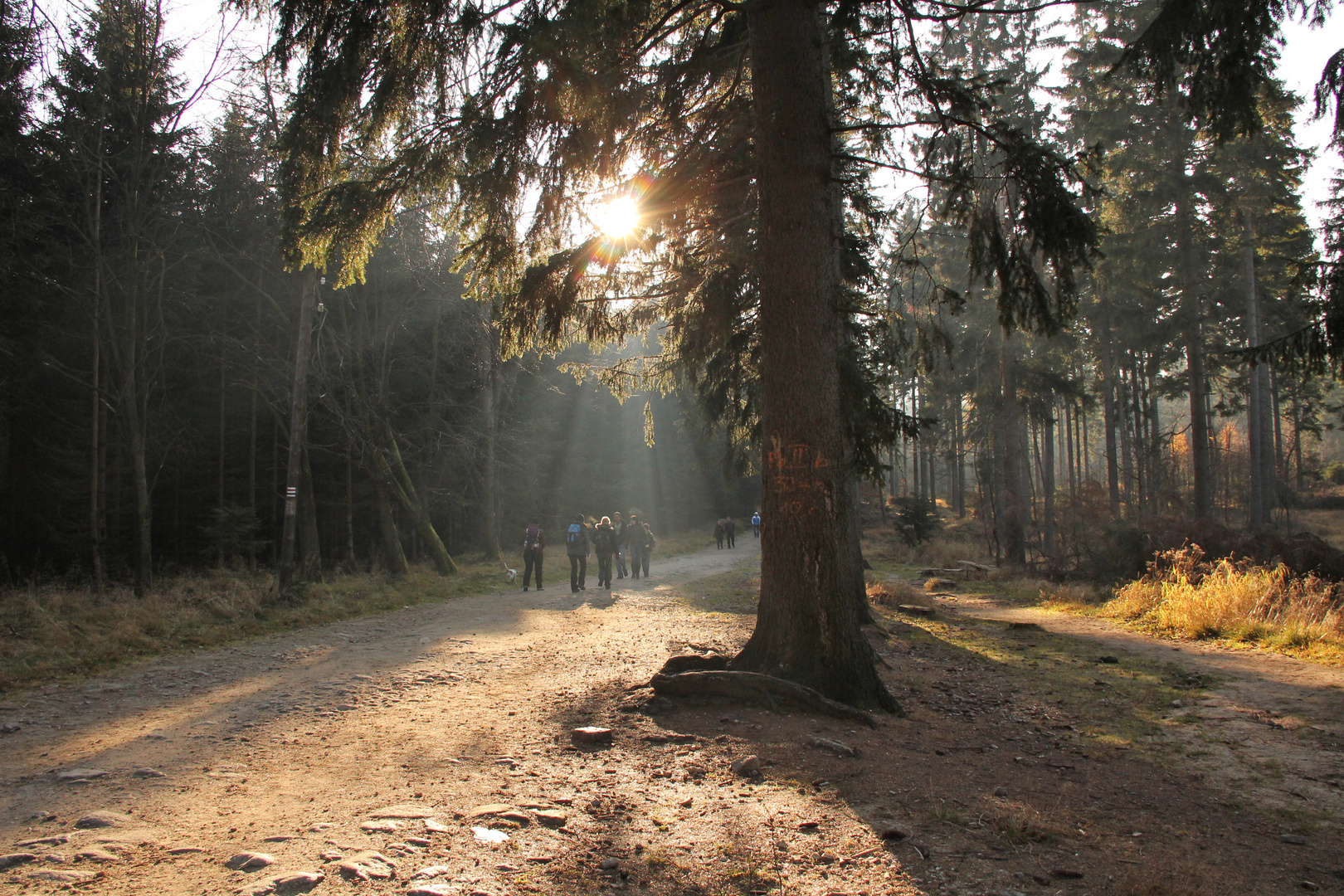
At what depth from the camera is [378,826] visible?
3.71 metres

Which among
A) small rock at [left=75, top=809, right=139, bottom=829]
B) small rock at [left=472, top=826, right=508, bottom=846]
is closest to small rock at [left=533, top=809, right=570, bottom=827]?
small rock at [left=472, top=826, right=508, bottom=846]

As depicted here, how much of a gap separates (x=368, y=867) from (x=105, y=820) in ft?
5.65

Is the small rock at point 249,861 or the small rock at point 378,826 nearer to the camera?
the small rock at point 249,861

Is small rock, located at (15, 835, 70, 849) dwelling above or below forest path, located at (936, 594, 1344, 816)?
above

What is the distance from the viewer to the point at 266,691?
7.07m

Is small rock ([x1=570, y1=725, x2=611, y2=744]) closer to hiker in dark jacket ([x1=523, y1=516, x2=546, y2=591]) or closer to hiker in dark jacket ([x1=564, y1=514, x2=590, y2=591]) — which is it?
hiker in dark jacket ([x1=564, y1=514, x2=590, y2=591])

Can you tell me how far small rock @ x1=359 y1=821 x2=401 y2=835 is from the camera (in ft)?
12.0

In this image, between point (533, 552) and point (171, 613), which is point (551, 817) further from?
point (533, 552)

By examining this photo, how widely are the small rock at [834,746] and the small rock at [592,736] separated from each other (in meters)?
1.46

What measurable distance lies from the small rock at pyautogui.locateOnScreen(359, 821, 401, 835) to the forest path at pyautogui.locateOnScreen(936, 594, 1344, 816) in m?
5.10

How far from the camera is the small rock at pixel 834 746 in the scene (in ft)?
16.1

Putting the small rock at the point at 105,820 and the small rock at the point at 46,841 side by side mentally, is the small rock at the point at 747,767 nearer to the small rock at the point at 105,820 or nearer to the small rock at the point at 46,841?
the small rock at the point at 105,820

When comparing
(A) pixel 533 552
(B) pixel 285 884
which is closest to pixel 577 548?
(A) pixel 533 552

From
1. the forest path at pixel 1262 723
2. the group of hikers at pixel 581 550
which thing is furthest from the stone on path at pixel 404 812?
the group of hikers at pixel 581 550
